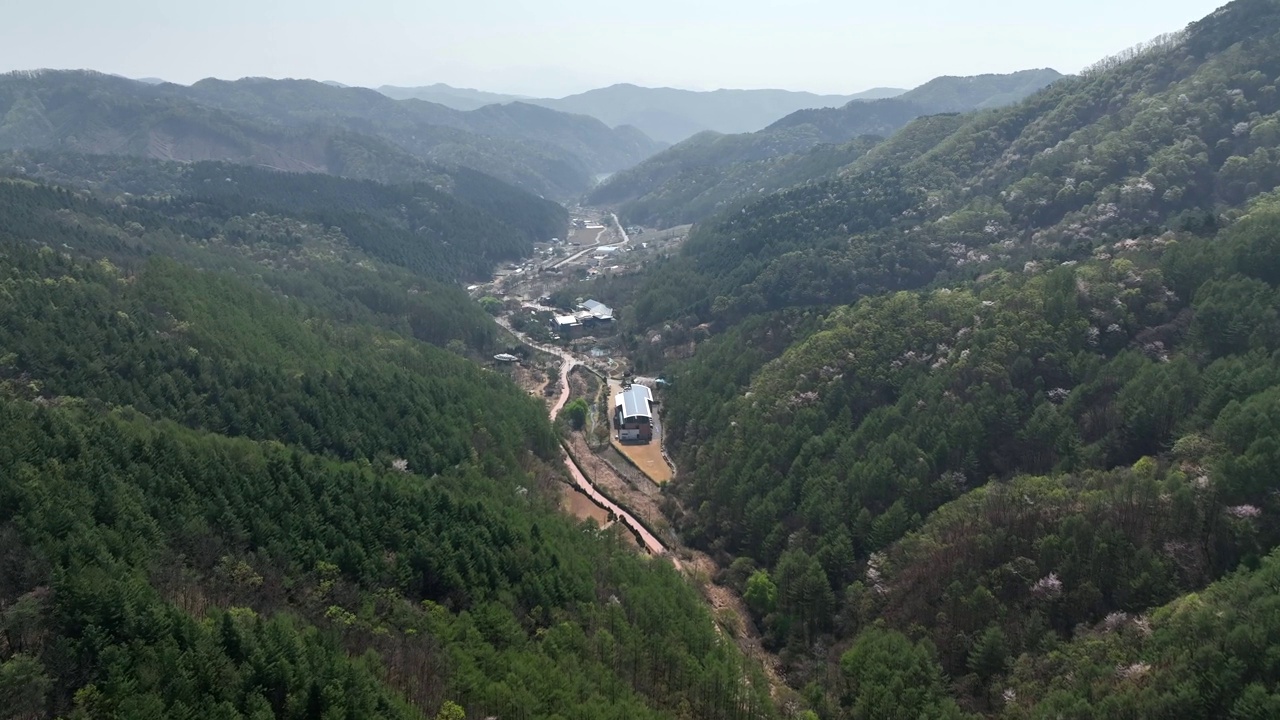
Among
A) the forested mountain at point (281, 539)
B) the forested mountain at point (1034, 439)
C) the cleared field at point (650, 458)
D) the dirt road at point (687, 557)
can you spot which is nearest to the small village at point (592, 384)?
the cleared field at point (650, 458)

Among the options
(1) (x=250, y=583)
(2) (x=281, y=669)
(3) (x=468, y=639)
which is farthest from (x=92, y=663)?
(3) (x=468, y=639)

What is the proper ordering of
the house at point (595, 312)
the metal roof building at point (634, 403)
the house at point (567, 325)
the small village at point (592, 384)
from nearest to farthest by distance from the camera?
the small village at point (592, 384), the metal roof building at point (634, 403), the house at point (567, 325), the house at point (595, 312)

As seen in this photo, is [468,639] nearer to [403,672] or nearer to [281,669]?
[403,672]

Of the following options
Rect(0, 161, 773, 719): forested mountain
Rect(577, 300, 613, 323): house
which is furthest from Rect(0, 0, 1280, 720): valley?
Rect(577, 300, 613, 323): house

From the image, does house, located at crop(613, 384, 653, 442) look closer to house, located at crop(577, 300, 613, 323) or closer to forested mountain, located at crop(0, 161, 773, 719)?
forested mountain, located at crop(0, 161, 773, 719)

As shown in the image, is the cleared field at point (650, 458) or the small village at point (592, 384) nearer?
the small village at point (592, 384)

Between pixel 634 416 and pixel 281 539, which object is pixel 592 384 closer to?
pixel 634 416

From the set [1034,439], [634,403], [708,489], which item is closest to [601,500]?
[708,489]

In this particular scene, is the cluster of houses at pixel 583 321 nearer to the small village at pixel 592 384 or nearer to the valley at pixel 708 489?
the small village at pixel 592 384
